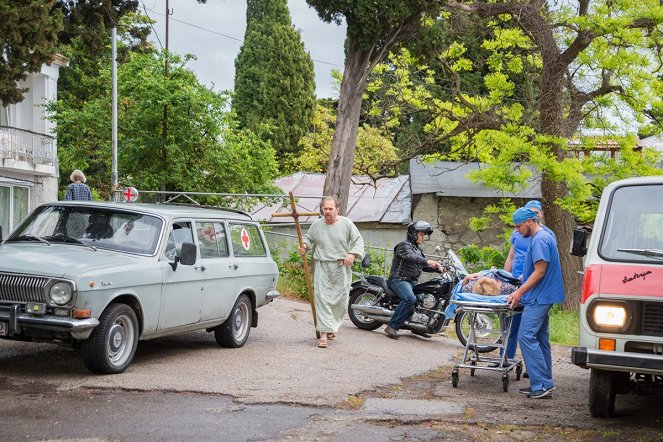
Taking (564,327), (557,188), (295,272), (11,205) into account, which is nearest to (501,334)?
(564,327)

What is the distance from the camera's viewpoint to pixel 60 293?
8.72m

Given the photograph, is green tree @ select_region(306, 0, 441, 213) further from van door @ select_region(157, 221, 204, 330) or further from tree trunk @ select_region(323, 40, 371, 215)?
van door @ select_region(157, 221, 204, 330)

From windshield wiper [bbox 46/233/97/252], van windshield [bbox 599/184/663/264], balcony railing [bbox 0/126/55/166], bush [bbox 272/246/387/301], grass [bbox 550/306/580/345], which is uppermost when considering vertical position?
balcony railing [bbox 0/126/55/166]

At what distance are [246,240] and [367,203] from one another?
1866 cm

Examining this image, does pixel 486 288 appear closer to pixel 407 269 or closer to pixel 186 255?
pixel 186 255

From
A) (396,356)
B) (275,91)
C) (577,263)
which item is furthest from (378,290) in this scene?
(275,91)

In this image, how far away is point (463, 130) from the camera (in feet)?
76.6

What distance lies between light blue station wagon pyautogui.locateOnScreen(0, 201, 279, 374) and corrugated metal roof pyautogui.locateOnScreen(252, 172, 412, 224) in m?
15.9

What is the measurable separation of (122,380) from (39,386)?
0.78 metres

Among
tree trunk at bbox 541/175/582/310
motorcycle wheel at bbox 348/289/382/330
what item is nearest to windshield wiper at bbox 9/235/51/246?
motorcycle wheel at bbox 348/289/382/330

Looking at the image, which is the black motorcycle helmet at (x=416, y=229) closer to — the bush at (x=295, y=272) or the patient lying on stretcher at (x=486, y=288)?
the patient lying on stretcher at (x=486, y=288)

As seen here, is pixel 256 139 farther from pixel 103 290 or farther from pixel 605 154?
pixel 103 290

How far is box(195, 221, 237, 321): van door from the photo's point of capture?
35.9 feet

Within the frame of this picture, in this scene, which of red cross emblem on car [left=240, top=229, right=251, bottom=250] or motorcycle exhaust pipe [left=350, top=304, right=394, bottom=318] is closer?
red cross emblem on car [left=240, top=229, right=251, bottom=250]
